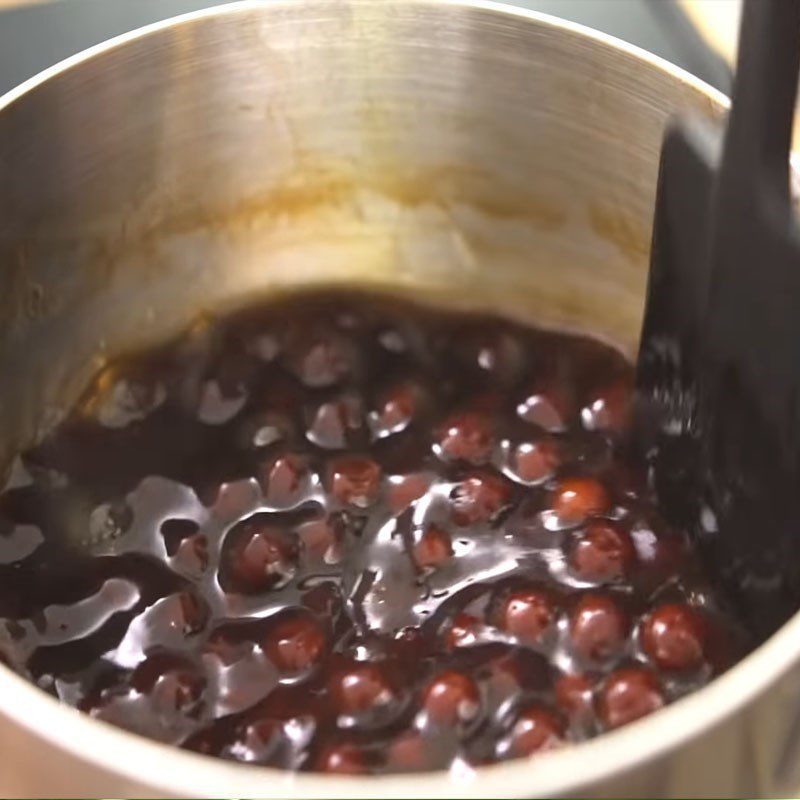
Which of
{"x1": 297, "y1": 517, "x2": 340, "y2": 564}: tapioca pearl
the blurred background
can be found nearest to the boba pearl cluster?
{"x1": 297, "y1": 517, "x2": 340, "y2": 564}: tapioca pearl

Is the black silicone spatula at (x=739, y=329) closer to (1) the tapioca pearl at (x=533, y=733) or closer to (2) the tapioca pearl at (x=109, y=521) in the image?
(1) the tapioca pearl at (x=533, y=733)

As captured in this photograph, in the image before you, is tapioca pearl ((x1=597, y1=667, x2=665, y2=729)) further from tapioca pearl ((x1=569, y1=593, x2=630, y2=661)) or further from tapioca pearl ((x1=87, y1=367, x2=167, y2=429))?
tapioca pearl ((x1=87, y1=367, x2=167, y2=429))

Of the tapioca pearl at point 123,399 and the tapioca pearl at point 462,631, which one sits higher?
the tapioca pearl at point 123,399

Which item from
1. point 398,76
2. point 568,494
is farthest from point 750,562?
point 398,76

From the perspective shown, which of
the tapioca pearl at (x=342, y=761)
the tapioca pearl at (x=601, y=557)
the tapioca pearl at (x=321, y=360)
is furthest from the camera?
the tapioca pearl at (x=321, y=360)

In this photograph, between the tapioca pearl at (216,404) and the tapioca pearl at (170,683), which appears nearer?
the tapioca pearl at (170,683)

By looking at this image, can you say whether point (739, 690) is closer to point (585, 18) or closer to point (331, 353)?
point (331, 353)

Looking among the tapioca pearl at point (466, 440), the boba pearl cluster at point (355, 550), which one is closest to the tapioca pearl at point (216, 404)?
the boba pearl cluster at point (355, 550)
